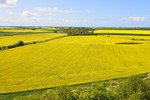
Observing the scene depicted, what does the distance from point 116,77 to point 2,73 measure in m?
28.1

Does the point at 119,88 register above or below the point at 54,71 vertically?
above

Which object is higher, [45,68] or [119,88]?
[119,88]

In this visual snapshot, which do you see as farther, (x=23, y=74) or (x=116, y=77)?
(x=23, y=74)

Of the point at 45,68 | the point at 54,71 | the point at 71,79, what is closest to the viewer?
the point at 71,79

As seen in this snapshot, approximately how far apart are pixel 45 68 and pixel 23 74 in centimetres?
696

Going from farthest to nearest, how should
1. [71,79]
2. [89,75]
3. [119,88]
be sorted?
→ [89,75]
[71,79]
[119,88]

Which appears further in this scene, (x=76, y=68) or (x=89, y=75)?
(x=76, y=68)

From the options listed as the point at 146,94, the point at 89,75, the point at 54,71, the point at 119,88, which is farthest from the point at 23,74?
the point at 146,94

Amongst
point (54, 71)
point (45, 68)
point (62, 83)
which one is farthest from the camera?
point (45, 68)

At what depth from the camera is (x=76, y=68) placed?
46781 mm

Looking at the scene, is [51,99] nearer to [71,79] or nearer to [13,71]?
[71,79]

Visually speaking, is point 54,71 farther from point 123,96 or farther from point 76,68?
point 123,96

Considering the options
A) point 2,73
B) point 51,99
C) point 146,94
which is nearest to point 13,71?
point 2,73

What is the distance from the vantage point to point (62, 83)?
3522 centimetres
